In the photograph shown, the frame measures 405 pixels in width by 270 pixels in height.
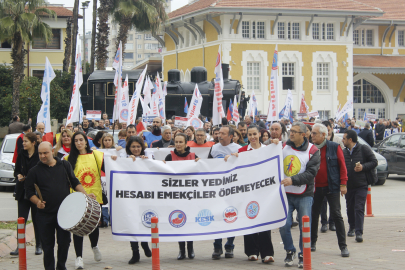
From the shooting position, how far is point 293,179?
6684mm

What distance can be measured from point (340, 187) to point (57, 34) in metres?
38.7

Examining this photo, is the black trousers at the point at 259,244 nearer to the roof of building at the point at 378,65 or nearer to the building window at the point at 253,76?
the building window at the point at 253,76

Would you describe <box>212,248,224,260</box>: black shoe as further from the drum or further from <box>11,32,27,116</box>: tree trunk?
<box>11,32,27,116</box>: tree trunk

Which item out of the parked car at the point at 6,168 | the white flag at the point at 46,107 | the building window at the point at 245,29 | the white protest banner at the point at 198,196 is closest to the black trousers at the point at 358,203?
the white protest banner at the point at 198,196

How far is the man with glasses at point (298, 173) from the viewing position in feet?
22.1

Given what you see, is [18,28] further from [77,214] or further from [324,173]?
[77,214]

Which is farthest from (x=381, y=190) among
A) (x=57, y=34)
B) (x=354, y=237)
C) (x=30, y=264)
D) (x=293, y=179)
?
(x=57, y=34)

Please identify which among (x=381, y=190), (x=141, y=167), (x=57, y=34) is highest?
(x=57, y=34)

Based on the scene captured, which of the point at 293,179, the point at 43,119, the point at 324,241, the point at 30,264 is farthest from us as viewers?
the point at 43,119

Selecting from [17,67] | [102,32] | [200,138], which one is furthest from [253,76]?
[200,138]

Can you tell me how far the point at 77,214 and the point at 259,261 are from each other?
8.14 feet

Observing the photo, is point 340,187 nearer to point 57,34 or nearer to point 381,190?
point 381,190

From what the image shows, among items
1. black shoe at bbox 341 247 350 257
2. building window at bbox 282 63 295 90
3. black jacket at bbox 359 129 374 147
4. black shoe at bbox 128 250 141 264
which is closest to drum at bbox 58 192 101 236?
black shoe at bbox 128 250 141 264

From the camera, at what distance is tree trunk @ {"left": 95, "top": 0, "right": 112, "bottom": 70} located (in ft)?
111
